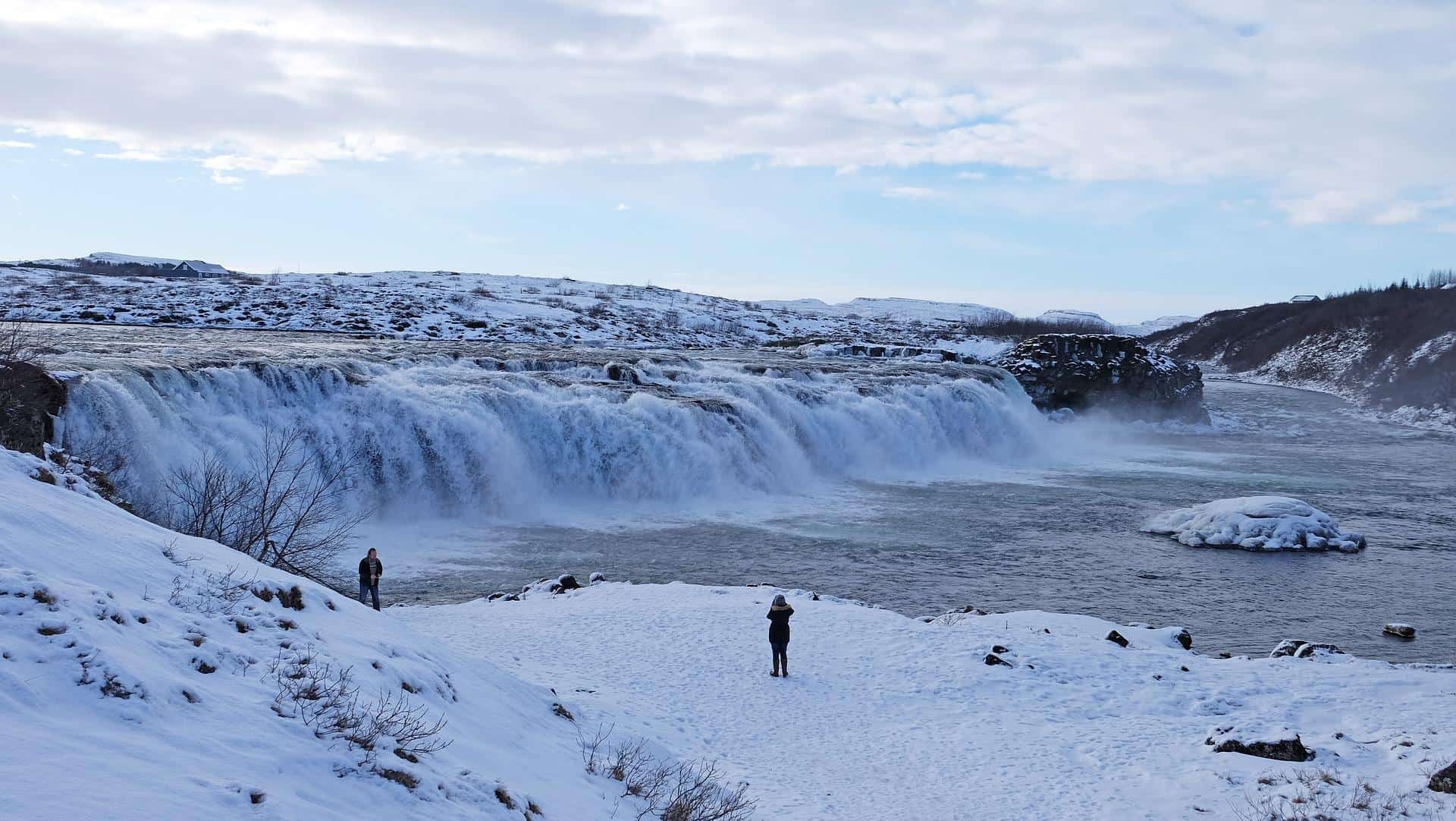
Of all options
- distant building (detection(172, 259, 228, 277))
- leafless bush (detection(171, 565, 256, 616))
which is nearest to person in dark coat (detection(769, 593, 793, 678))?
leafless bush (detection(171, 565, 256, 616))

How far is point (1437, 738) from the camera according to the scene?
1053 centimetres

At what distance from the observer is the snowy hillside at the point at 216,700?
542 centimetres

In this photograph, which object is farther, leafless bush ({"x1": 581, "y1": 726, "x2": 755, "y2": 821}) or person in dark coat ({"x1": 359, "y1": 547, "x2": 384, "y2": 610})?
person in dark coat ({"x1": 359, "y1": 547, "x2": 384, "y2": 610})

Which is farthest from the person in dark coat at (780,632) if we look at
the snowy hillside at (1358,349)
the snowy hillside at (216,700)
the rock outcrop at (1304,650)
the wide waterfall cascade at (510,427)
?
the snowy hillside at (1358,349)

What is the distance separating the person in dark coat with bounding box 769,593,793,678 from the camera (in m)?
12.7

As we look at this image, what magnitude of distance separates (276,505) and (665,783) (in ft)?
30.3

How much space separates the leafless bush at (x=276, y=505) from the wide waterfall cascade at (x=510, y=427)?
41 centimetres

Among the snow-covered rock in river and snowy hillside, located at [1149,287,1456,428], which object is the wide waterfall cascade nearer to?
the snow-covered rock in river

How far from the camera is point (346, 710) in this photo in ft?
24.1

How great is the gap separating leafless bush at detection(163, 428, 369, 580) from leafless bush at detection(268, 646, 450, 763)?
6581 mm

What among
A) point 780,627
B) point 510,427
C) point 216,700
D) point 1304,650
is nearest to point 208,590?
point 216,700

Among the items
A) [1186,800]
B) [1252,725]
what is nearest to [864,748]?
[1186,800]

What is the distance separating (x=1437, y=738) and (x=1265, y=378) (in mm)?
88698

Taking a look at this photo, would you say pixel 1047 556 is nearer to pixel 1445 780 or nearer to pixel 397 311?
pixel 1445 780
